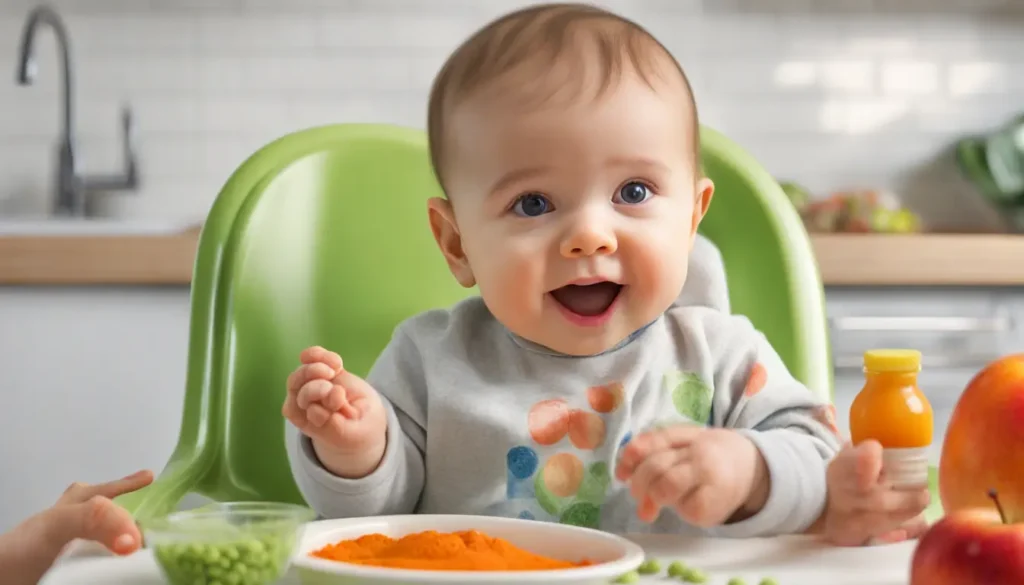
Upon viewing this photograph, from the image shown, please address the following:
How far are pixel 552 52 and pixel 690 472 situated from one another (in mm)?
349

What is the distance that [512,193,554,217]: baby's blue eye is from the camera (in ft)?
2.99

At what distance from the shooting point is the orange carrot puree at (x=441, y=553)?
65 cm

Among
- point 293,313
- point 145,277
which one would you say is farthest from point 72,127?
point 293,313

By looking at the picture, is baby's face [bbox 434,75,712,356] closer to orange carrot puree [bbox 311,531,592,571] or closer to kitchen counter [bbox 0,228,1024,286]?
orange carrot puree [bbox 311,531,592,571]

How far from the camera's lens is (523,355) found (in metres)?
1.08

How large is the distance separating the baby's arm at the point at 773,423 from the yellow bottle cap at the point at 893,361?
0.43ft

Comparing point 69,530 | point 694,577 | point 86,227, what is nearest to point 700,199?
point 694,577

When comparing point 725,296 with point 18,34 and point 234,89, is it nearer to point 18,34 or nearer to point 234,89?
point 234,89

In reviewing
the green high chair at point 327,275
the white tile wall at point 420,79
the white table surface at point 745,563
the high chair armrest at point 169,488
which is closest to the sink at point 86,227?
the white tile wall at point 420,79

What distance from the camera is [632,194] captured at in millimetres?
919

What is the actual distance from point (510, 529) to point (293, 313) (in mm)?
601

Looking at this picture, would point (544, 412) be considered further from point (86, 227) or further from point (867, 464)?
point (86, 227)

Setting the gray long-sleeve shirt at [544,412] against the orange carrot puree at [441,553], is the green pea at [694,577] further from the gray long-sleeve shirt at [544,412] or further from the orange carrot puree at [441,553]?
the gray long-sleeve shirt at [544,412]

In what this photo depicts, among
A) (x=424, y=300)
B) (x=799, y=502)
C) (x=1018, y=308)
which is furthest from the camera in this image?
(x=1018, y=308)
